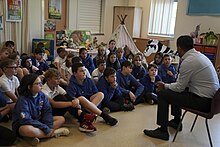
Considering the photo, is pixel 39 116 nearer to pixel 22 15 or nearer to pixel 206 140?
pixel 206 140

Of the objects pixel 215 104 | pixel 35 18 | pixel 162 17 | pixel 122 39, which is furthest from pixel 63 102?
pixel 162 17

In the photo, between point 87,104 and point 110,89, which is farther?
point 110,89

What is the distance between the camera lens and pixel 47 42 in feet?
18.0

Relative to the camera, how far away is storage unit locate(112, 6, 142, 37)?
750cm

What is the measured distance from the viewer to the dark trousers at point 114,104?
361cm

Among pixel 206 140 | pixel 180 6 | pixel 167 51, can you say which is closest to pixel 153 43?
pixel 167 51

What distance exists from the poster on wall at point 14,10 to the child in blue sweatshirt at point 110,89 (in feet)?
8.78

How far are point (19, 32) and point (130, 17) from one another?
11.2 ft

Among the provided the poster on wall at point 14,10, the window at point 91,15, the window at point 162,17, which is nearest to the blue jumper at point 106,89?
the poster on wall at point 14,10

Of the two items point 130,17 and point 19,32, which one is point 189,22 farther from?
point 19,32

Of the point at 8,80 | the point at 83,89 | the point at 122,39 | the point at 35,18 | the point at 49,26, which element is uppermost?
the point at 35,18

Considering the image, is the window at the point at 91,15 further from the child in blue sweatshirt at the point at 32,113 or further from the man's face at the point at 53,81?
the child in blue sweatshirt at the point at 32,113

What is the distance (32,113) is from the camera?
8.44 feet

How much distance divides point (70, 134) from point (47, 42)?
311 centimetres
